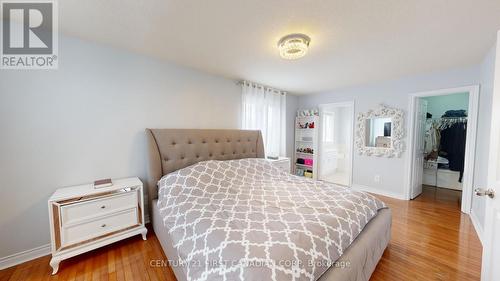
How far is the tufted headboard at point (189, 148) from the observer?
7.15ft

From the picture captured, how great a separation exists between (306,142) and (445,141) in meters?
2.87

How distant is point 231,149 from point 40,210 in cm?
217

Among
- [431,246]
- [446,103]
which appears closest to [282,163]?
[431,246]

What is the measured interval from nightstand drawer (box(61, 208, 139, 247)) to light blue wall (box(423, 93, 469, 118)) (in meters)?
5.90

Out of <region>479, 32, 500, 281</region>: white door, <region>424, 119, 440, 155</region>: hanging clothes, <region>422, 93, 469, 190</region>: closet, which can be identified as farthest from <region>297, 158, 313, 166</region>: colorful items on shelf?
<region>479, 32, 500, 281</region>: white door

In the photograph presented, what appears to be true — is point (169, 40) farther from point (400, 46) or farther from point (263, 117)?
point (400, 46)

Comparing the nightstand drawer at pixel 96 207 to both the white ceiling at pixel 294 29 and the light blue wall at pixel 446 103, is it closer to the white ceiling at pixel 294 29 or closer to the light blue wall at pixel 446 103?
the white ceiling at pixel 294 29

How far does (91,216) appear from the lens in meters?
1.70

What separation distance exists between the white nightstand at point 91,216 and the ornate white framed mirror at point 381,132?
12.7 ft

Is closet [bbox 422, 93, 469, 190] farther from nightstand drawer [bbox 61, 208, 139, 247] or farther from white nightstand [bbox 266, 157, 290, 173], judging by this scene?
nightstand drawer [bbox 61, 208, 139, 247]

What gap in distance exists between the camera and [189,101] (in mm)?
2646

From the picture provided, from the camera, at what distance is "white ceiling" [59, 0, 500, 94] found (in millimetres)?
1373

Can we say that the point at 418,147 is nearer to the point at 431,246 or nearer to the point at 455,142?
the point at 455,142

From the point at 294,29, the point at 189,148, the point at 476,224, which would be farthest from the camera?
the point at 189,148
